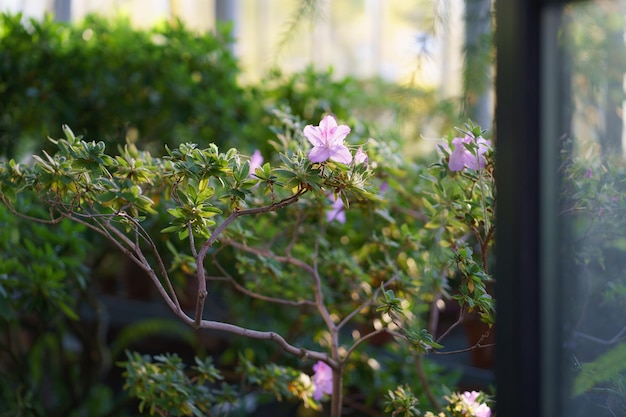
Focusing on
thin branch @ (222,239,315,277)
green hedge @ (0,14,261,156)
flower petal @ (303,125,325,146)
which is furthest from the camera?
green hedge @ (0,14,261,156)

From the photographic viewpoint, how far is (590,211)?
76 cm

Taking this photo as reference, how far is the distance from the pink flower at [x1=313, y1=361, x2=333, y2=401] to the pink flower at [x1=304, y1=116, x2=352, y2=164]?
459 millimetres

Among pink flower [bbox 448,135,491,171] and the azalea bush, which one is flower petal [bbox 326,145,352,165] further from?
pink flower [bbox 448,135,491,171]

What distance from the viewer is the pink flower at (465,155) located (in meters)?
1.05

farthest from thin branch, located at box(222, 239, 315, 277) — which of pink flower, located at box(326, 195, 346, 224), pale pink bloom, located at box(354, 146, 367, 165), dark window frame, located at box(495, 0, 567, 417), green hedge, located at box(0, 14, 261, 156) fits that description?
green hedge, located at box(0, 14, 261, 156)

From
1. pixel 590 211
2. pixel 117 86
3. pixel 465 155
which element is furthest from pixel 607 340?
pixel 117 86

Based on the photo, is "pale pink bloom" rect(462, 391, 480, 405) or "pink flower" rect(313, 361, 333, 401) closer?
"pale pink bloom" rect(462, 391, 480, 405)

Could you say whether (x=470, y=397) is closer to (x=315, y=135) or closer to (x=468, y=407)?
(x=468, y=407)

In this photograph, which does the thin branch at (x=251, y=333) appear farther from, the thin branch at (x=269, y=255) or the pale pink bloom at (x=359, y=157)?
the pale pink bloom at (x=359, y=157)

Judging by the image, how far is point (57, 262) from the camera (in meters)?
1.44

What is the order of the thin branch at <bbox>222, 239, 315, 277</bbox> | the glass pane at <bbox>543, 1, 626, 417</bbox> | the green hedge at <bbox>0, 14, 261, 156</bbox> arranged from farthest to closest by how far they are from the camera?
1. the green hedge at <bbox>0, 14, 261, 156</bbox>
2. the thin branch at <bbox>222, 239, 315, 277</bbox>
3. the glass pane at <bbox>543, 1, 626, 417</bbox>

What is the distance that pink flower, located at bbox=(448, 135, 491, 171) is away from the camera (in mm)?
1051

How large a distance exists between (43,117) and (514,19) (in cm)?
157

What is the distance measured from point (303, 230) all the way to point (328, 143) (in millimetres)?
573
